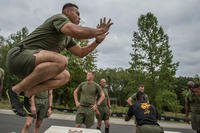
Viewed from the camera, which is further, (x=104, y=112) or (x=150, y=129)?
(x=104, y=112)

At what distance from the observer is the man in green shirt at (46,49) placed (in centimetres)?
372

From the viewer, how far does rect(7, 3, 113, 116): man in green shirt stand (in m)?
3.72

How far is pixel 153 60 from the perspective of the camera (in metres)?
31.6

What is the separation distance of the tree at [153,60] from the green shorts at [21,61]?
26.9m

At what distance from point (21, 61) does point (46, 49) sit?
0.34 meters

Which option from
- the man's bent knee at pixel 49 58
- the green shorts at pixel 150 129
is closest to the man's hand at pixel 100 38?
the man's bent knee at pixel 49 58

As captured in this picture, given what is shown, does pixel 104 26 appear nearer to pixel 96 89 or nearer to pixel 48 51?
pixel 48 51

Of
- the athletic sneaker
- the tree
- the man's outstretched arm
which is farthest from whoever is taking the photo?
the tree

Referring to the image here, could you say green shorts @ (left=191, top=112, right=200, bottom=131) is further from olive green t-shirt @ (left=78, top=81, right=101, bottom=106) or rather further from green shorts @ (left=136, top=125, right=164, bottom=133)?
green shorts @ (left=136, top=125, right=164, bottom=133)

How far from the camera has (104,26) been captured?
3846 mm

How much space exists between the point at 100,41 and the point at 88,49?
13.8 inches

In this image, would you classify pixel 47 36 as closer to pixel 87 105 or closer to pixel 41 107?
pixel 41 107

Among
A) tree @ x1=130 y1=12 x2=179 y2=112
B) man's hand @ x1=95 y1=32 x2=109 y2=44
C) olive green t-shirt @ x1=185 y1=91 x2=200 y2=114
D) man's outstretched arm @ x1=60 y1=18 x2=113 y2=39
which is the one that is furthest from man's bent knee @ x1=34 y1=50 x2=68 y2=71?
tree @ x1=130 y1=12 x2=179 y2=112

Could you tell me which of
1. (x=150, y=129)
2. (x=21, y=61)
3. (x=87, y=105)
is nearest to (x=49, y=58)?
(x=21, y=61)
